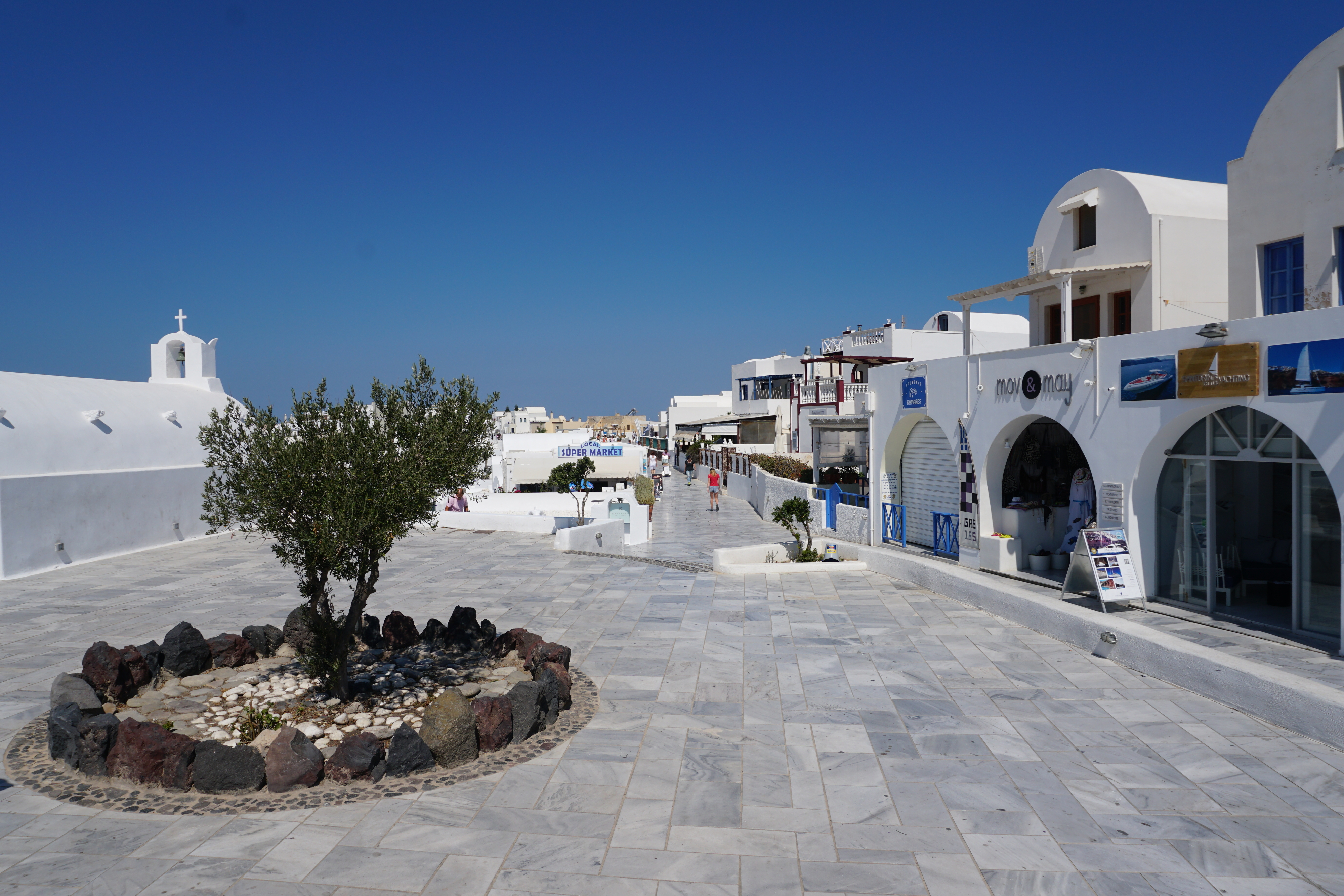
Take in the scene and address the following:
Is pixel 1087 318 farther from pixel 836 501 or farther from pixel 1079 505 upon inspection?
pixel 836 501

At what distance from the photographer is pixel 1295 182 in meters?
10.8

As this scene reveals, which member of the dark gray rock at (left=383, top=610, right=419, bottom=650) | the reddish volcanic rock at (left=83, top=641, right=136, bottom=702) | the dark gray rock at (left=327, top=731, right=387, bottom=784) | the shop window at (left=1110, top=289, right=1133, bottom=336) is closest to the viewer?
the dark gray rock at (left=327, top=731, right=387, bottom=784)

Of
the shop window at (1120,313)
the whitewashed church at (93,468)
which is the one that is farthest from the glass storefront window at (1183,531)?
the whitewashed church at (93,468)

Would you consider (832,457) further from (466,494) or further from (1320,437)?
(1320,437)

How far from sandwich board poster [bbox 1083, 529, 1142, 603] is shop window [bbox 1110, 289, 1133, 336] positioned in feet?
17.3

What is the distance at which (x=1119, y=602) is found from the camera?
35.6 ft

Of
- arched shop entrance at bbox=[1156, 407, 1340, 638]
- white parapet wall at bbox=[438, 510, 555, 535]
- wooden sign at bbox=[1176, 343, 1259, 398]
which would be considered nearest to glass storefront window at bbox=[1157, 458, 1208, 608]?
arched shop entrance at bbox=[1156, 407, 1340, 638]

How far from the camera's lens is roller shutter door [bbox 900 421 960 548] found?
1529cm

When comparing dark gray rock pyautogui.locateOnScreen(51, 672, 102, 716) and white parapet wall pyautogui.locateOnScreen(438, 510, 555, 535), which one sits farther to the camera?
white parapet wall pyautogui.locateOnScreen(438, 510, 555, 535)

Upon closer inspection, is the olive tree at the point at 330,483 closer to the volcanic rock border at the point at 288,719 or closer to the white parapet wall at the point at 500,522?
the volcanic rock border at the point at 288,719

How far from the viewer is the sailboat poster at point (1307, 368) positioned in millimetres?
8070

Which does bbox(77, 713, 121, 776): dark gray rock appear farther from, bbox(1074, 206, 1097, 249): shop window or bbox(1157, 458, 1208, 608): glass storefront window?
bbox(1074, 206, 1097, 249): shop window

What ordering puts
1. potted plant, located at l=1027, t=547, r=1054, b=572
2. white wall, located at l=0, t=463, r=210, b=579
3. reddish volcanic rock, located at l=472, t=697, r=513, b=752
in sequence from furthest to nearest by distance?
white wall, located at l=0, t=463, r=210, b=579 < potted plant, located at l=1027, t=547, r=1054, b=572 < reddish volcanic rock, located at l=472, t=697, r=513, b=752

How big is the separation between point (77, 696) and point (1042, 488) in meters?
13.6
